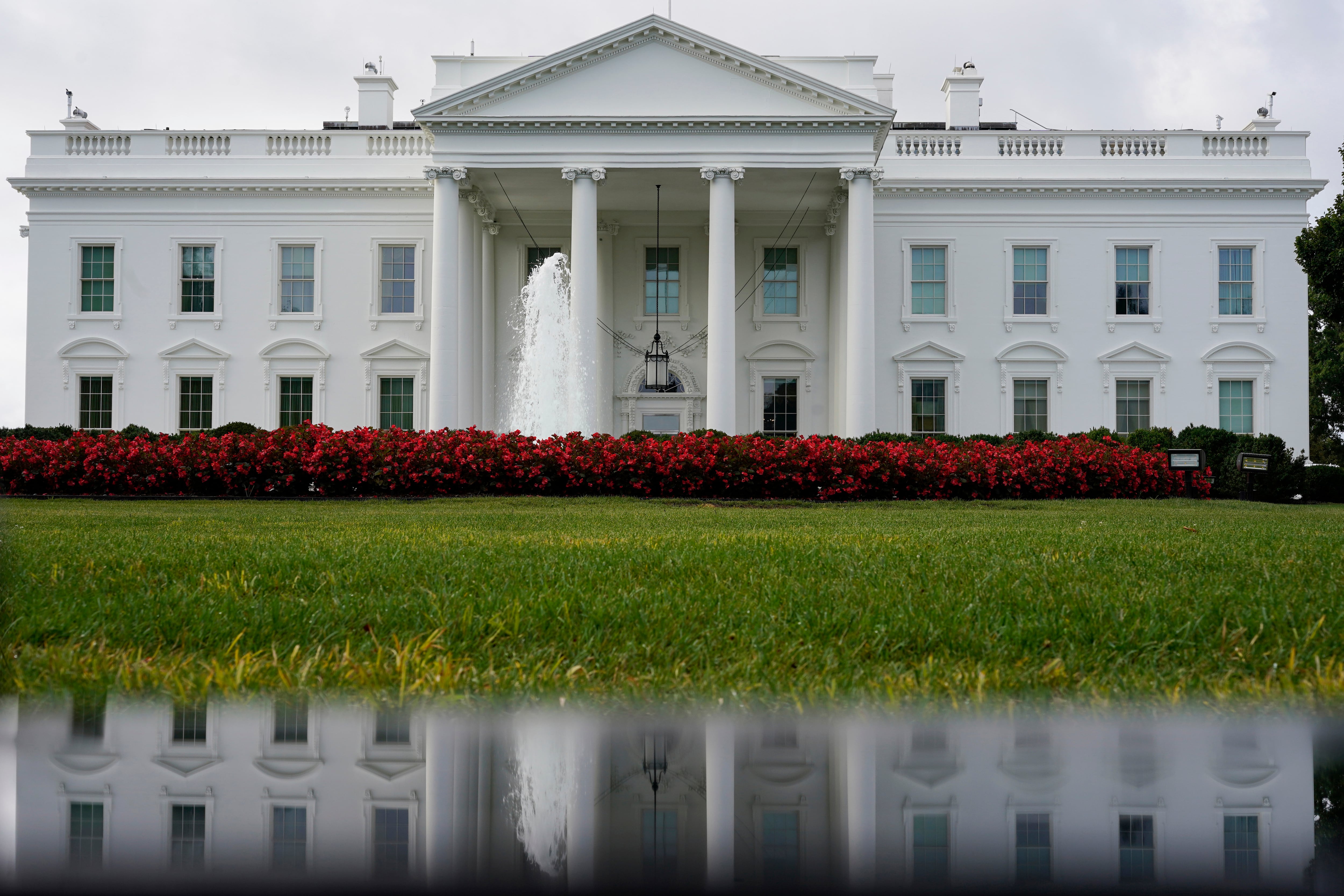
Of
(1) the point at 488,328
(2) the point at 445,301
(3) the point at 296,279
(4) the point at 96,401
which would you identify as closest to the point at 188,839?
(2) the point at 445,301

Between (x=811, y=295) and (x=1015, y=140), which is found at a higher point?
(x=1015, y=140)

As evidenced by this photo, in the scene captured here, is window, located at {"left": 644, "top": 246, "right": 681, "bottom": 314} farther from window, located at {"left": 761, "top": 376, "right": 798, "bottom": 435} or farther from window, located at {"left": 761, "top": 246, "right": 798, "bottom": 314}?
window, located at {"left": 761, "top": 376, "right": 798, "bottom": 435}

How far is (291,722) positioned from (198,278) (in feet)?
103

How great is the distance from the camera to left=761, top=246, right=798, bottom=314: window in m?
30.5

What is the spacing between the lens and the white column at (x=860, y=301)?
25984mm

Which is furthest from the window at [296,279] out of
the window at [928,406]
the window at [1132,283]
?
the window at [1132,283]

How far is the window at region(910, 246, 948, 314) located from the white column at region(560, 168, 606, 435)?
33.5 ft

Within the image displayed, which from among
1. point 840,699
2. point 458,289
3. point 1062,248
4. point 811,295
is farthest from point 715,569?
point 1062,248

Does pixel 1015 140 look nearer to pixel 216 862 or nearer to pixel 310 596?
pixel 310 596

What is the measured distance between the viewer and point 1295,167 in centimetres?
2955

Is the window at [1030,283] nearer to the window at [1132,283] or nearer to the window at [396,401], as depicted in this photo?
the window at [1132,283]

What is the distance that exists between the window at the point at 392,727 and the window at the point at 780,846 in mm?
941

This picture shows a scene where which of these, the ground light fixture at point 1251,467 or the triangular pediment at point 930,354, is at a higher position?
the triangular pediment at point 930,354

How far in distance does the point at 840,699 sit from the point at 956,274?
28.8m
